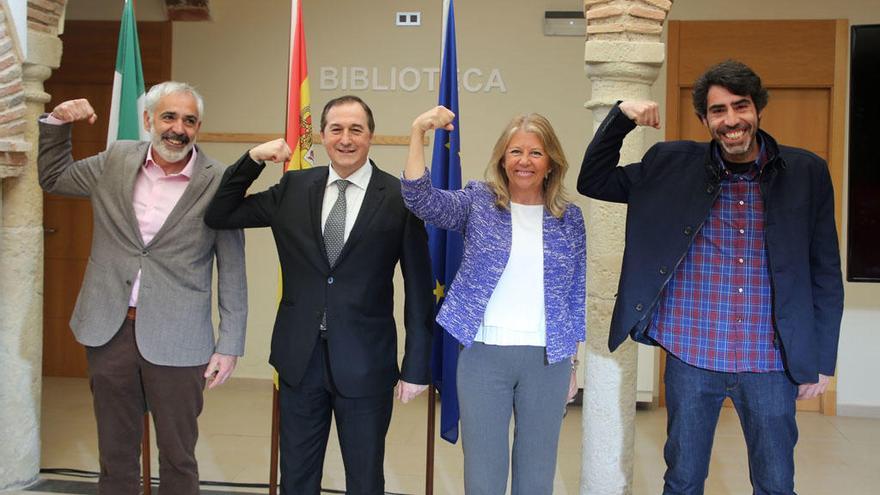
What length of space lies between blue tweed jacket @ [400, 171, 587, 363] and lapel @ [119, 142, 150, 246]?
93 centimetres

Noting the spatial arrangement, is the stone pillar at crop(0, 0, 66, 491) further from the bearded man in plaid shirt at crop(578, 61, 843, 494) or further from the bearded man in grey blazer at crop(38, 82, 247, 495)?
the bearded man in plaid shirt at crop(578, 61, 843, 494)

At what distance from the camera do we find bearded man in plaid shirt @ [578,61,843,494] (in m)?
2.39

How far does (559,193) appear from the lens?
268 cm

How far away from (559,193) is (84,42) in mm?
4717

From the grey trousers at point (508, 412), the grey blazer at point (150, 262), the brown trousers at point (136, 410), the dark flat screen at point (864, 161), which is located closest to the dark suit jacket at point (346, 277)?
the grey blazer at point (150, 262)

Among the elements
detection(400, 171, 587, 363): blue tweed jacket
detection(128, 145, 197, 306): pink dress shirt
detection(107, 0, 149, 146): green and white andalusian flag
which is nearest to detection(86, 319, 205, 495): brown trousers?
detection(128, 145, 197, 306): pink dress shirt

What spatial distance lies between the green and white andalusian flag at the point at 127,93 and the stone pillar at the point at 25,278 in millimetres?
425

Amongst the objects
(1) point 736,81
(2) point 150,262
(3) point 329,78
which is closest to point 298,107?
(2) point 150,262

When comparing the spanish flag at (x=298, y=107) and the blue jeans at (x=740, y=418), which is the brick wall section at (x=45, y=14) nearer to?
the spanish flag at (x=298, y=107)

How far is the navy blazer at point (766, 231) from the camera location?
239cm

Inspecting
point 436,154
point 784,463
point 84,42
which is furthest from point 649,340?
point 84,42

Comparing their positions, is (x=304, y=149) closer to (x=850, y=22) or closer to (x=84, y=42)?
(x=84, y=42)

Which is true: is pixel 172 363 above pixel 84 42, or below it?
below

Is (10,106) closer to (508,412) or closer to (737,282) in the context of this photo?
(508,412)
